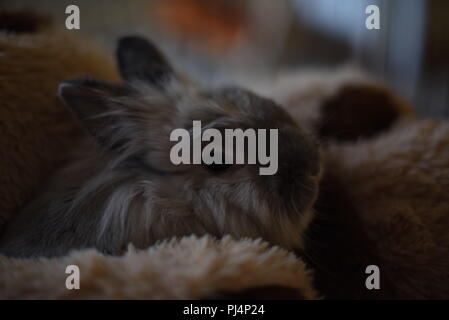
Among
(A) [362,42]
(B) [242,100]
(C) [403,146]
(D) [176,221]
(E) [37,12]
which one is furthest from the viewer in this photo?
(A) [362,42]

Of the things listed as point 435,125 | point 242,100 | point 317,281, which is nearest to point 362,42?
Result: point 435,125

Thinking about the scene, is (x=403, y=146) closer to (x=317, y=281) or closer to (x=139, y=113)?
(x=317, y=281)

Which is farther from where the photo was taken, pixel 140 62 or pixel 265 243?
pixel 140 62

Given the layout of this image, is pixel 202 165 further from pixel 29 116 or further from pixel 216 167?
pixel 29 116

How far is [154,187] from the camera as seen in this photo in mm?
791

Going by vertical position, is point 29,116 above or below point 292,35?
below

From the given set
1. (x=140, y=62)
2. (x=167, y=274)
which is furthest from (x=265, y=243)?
(x=140, y=62)

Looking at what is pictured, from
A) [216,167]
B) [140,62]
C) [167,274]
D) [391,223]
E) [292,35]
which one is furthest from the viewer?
[292,35]

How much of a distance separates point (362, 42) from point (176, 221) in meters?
1.46

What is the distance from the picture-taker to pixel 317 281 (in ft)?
2.80

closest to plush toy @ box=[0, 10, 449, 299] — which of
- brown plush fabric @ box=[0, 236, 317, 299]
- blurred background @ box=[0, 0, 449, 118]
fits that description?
brown plush fabric @ box=[0, 236, 317, 299]

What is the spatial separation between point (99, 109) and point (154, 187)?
18 cm

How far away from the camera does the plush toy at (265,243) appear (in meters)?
0.61

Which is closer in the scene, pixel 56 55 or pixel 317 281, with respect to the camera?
pixel 317 281
